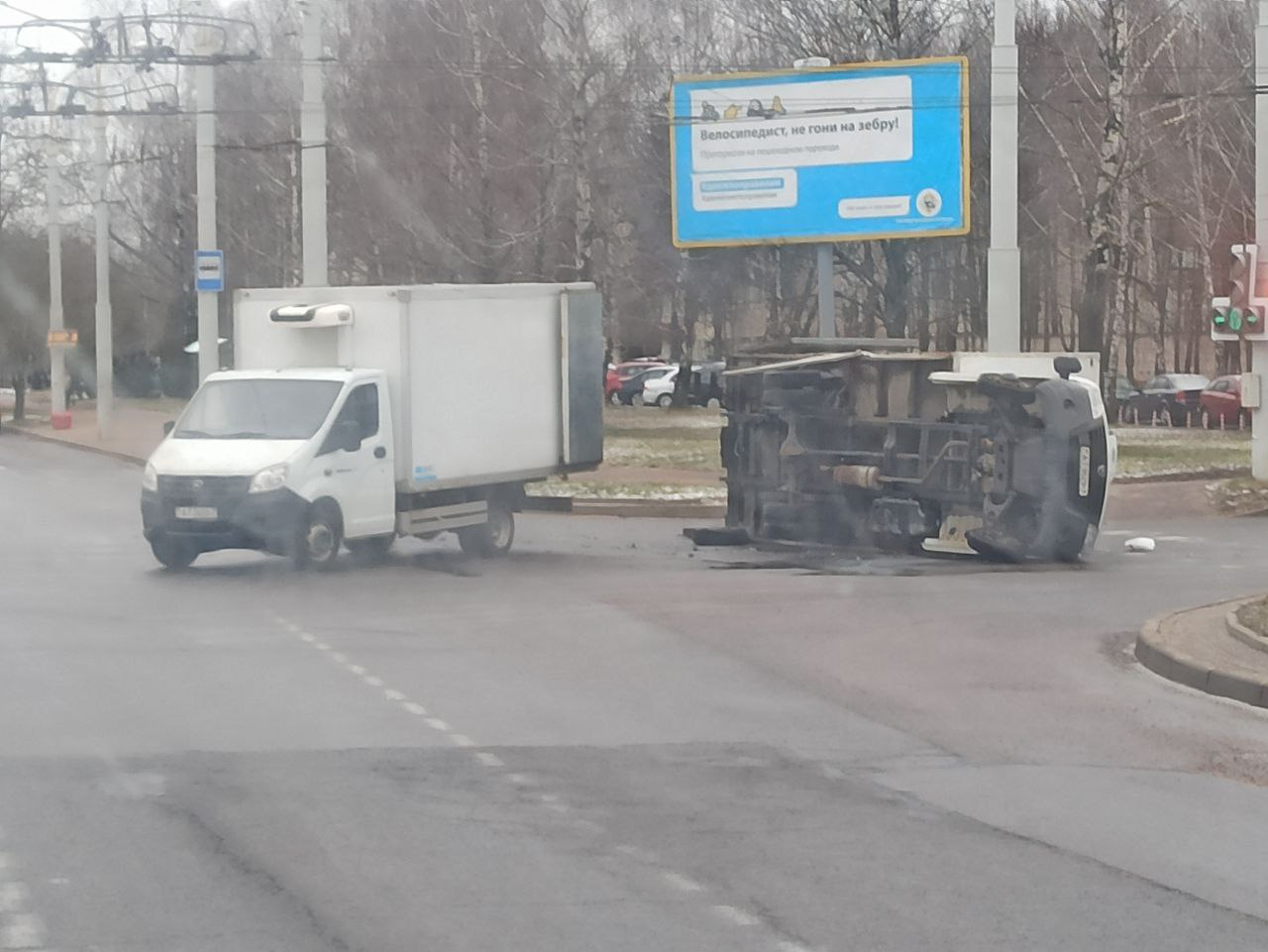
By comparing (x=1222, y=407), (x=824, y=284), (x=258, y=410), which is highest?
(x=824, y=284)

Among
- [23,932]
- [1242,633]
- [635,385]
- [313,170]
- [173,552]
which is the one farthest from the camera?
[635,385]

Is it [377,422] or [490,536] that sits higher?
[377,422]

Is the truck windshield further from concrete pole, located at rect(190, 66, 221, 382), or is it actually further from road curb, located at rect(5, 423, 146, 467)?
road curb, located at rect(5, 423, 146, 467)

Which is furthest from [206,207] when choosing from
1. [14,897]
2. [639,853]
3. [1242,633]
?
[14,897]

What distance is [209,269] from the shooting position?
3412 centimetres

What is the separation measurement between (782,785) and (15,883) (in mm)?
3350

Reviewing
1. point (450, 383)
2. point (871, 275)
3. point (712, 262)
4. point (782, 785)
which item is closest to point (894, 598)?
point (450, 383)

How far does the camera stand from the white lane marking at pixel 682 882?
22.4 ft

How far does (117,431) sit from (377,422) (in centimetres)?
3411

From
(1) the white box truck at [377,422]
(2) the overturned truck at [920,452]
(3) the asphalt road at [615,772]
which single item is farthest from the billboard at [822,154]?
(3) the asphalt road at [615,772]

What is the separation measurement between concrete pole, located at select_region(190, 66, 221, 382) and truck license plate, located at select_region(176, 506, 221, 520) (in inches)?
637

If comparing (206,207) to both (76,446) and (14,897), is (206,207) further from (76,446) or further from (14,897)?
(14,897)

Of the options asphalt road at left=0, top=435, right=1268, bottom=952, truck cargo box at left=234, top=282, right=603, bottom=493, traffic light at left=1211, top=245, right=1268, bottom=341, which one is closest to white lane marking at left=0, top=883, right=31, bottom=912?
asphalt road at left=0, top=435, right=1268, bottom=952

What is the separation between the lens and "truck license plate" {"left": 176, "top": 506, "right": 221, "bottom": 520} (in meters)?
17.8
